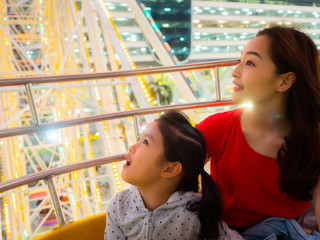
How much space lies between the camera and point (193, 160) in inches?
46.2

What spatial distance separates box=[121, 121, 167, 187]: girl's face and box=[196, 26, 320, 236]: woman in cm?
34

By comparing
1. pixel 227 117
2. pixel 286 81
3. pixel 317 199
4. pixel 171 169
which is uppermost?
pixel 286 81

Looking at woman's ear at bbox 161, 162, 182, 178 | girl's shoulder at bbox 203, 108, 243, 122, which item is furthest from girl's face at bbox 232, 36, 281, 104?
woman's ear at bbox 161, 162, 182, 178

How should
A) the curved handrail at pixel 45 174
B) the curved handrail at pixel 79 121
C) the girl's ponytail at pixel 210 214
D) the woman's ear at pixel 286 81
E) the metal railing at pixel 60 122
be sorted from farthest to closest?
the curved handrail at pixel 79 121
the metal railing at pixel 60 122
the curved handrail at pixel 45 174
the woman's ear at pixel 286 81
the girl's ponytail at pixel 210 214

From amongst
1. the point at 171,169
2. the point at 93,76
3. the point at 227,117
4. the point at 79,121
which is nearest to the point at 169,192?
the point at 171,169

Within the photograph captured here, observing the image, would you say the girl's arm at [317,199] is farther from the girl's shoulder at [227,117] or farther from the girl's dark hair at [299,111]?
the girl's shoulder at [227,117]

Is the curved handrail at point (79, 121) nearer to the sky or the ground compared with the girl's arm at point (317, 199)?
nearer to the sky

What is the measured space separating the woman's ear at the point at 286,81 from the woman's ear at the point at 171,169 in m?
0.52

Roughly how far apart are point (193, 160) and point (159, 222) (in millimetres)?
256

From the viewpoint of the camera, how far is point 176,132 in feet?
3.84

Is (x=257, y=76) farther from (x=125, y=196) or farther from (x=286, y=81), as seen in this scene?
(x=125, y=196)

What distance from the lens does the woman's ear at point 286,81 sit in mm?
1251

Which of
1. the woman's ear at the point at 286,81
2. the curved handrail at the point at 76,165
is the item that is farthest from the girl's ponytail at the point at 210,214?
the curved handrail at the point at 76,165

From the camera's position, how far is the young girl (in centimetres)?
116
